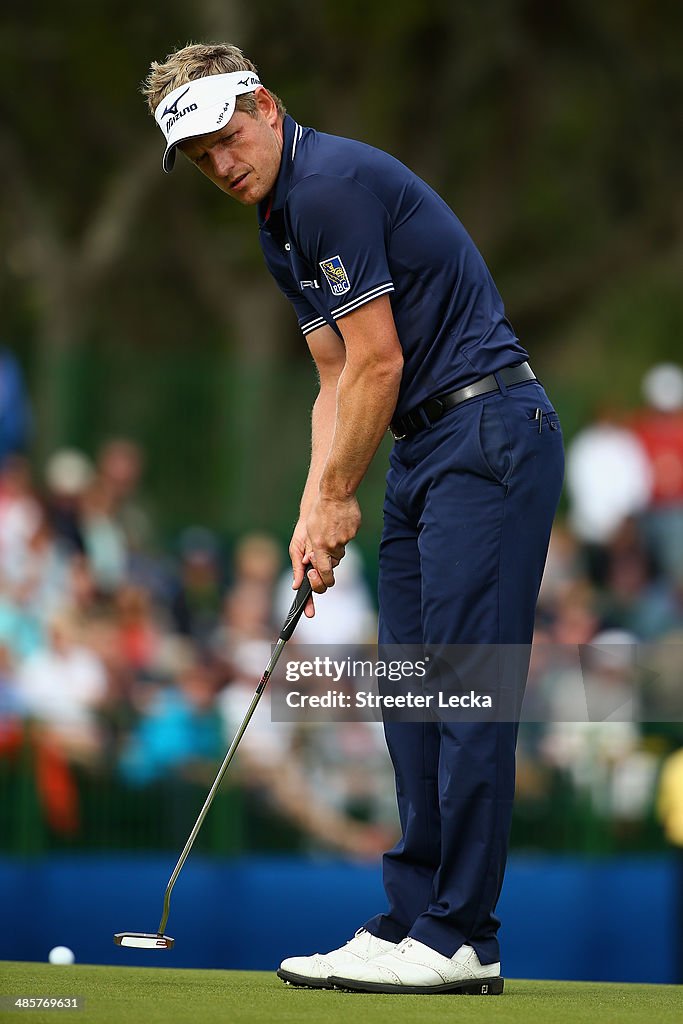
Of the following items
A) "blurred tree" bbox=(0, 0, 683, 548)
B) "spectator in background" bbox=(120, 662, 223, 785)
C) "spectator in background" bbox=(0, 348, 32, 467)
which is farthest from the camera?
"blurred tree" bbox=(0, 0, 683, 548)

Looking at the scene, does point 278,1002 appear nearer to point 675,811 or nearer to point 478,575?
point 478,575

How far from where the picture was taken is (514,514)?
4.59 meters

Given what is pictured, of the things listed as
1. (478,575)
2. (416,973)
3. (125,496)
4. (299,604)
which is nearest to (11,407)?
(125,496)

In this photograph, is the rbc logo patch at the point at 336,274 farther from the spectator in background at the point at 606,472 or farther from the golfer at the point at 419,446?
the spectator in background at the point at 606,472

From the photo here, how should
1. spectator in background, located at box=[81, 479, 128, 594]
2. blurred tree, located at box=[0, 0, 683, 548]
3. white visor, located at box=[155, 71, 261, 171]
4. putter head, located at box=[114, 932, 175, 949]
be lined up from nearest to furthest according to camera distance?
1. white visor, located at box=[155, 71, 261, 171]
2. putter head, located at box=[114, 932, 175, 949]
3. spectator in background, located at box=[81, 479, 128, 594]
4. blurred tree, located at box=[0, 0, 683, 548]

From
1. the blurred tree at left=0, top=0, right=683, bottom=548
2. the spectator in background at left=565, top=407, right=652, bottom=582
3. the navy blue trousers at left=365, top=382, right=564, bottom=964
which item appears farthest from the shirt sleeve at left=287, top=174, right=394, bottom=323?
the blurred tree at left=0, top=0, right=683, bottom=548

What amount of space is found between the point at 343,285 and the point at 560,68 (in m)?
13.8

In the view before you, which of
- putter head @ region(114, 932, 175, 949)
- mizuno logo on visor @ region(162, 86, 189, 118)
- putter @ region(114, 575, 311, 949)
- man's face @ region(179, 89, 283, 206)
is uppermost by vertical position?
mizuno logo on visor @ region(162, 86, 189, 118)

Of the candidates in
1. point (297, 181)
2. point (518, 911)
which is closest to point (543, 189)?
point (518, 911)

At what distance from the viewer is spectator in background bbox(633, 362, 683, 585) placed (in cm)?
1134

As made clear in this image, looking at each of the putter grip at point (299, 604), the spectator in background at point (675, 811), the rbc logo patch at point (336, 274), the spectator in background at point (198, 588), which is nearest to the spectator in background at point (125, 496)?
the spectator in background at point (198, 588)

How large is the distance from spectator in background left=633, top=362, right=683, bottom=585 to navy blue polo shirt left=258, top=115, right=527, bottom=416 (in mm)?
6656

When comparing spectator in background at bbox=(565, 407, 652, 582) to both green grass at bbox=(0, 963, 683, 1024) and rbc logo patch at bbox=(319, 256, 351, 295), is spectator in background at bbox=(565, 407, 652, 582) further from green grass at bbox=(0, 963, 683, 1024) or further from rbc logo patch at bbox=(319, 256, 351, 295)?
rbc logo patch at bbox=(319, 256, 351, 295)

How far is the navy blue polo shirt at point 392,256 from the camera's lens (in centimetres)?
448
